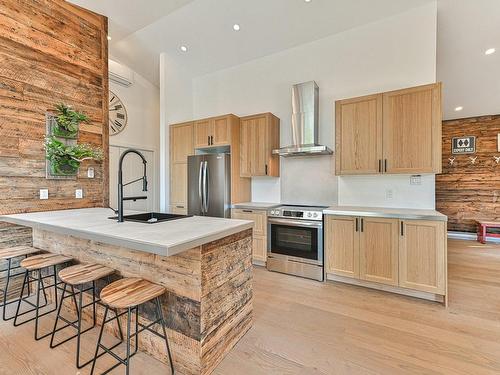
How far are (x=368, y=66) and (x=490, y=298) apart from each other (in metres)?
3.21

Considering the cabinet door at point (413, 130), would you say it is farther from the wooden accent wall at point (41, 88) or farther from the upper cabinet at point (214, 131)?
the wooden accent wall at point (41, 88)

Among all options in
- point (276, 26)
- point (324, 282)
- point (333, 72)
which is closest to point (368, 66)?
point (333, 72)

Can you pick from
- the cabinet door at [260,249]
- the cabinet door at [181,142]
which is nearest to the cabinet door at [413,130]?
the cabinet door at [260,249]

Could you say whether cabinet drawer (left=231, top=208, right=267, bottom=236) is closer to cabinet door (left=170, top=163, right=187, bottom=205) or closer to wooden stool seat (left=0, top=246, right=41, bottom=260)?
cabinet door (left=170, top=163, right=187, bottom=205)

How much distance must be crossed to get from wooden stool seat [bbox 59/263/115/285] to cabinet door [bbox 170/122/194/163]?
2624mm

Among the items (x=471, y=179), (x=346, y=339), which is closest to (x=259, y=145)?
(x=346, y=339)

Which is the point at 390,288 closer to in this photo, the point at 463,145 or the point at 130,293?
the point at 130,293

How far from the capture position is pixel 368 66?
3.40m

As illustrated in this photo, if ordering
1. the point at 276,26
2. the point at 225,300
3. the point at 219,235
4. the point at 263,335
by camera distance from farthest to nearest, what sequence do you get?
the point at 276,26 < the point at 263,335 < the point at 225,300 < the point at 219,235

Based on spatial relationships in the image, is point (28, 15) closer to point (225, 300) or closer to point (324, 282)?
point (225, 300)

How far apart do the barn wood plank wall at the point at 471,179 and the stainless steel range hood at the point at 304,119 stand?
4.31 meters

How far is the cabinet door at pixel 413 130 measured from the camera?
264cm

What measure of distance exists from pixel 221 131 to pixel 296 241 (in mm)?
2137

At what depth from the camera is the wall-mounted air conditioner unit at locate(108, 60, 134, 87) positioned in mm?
4633
